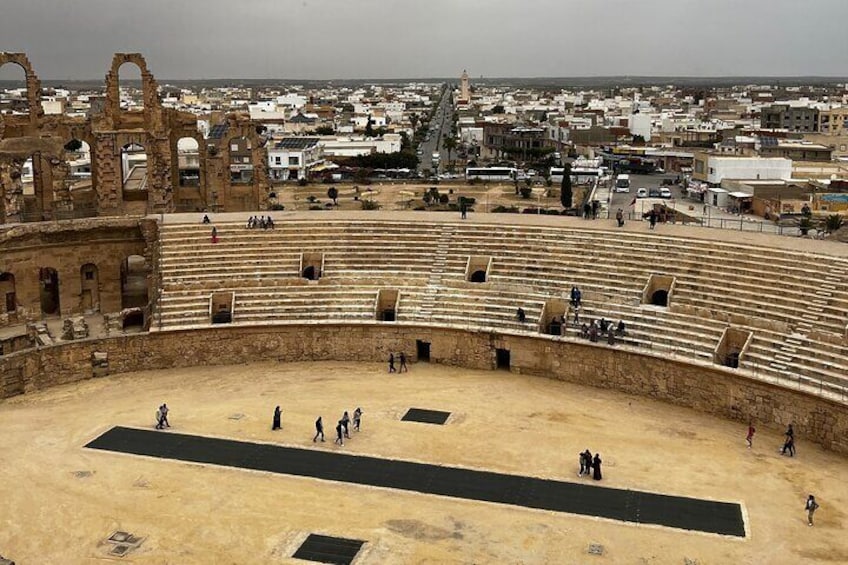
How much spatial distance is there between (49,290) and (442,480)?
21.0 metres

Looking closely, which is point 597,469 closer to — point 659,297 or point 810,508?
point 810,508

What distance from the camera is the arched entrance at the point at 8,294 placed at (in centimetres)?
3189

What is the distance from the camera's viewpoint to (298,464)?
21828 millimetres

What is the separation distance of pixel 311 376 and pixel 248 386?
208 cm

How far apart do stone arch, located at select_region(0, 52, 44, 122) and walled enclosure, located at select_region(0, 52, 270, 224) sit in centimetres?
4

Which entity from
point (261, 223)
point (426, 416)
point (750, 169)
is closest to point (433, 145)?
point (750, 169)

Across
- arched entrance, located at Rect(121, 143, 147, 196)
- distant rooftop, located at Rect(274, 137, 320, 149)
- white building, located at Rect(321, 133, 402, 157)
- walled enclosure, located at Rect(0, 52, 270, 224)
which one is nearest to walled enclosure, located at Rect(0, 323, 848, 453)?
walled enclosure, located at Rect(0, 52, 270, 224)

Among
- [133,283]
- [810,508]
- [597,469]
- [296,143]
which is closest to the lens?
[810,508]

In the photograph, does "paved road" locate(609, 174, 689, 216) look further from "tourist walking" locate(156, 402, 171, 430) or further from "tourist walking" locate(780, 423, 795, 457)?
"tourist walking" locate(156, 402, 171, 430)

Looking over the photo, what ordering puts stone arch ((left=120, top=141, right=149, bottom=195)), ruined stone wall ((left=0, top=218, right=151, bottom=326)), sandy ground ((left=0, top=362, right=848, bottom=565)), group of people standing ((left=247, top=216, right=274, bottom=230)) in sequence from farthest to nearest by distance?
1. stone arch ((left=120, top=141, right=149, bottom=195))
2. group of people standing ((left=247, top=216, right=274, bottom=230))
3. ruined stone wall ((left=0, top=218, right=151, bottom=326))
4. sandy ground ((left=0, top=362, right=848, bottom=565))

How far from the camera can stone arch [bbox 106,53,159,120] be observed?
37.0 metres

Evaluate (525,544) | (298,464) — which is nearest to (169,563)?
(298,464)

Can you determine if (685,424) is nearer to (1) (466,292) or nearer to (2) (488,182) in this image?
(1) (466,292)

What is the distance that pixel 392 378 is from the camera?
2848cm
